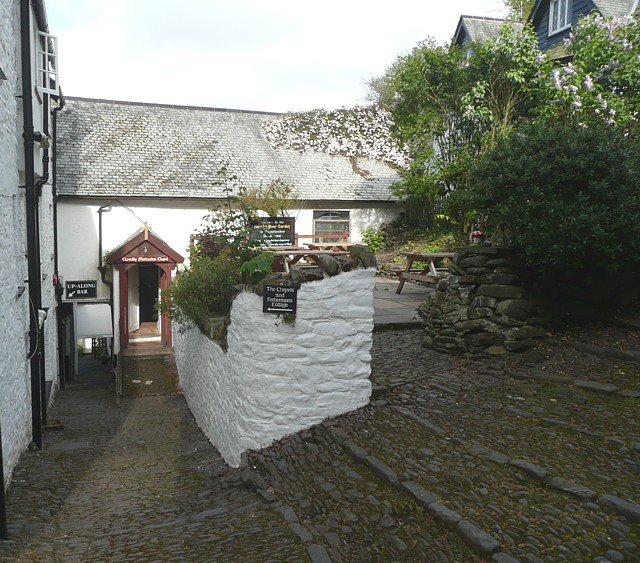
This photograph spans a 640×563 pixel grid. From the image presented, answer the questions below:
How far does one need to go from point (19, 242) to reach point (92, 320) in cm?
858

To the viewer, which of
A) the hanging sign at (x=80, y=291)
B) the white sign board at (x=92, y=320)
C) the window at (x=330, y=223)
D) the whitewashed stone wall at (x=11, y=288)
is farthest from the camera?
the window at (x=330, y=223)

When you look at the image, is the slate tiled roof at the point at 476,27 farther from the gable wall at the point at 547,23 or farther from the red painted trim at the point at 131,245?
the red painted trim at the point at 131,245

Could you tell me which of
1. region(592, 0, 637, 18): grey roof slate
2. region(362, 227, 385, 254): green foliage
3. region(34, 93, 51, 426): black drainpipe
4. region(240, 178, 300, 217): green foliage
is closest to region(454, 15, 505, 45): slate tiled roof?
region(592, 0, 637, 18): grey roof slate

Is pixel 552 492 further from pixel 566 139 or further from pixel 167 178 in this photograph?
pixel 167 178

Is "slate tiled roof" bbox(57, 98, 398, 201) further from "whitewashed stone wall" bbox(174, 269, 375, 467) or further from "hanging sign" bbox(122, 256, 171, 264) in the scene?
"whitewashed stone wall" bbox(174, 269, 375, 467)

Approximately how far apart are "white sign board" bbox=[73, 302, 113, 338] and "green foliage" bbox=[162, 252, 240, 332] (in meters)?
6.69

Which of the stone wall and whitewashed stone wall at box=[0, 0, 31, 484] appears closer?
whitewashed stone wall at box=[0, 0, 31, 484]

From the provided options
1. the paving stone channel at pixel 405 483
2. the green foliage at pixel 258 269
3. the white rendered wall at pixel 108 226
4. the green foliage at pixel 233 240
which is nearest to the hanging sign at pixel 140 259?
the white rendered wall at pixel 108 226

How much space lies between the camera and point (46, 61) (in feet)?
34.6

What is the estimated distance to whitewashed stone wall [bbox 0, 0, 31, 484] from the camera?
6.00m

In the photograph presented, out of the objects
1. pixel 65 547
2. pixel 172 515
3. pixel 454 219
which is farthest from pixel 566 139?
pixel 454 219

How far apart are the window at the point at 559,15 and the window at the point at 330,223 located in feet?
29.9

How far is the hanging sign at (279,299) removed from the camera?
238 inches

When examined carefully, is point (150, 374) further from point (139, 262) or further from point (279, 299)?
point (279, 299)
